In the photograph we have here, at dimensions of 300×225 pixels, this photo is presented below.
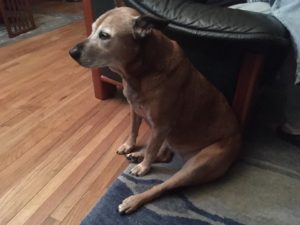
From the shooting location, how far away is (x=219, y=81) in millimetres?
1576

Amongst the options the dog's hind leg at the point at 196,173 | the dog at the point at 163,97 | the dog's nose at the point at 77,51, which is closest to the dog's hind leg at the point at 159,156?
the dog at the point at 163,97

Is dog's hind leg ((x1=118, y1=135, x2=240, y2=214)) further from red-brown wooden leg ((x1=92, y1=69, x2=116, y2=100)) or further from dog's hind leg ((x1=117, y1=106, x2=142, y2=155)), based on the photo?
red-brown wooden leg ((x1=92, y1=69, x2=116, y2=100))

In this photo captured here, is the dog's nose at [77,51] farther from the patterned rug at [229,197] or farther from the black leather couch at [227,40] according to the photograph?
the patterned rug at [229,197]

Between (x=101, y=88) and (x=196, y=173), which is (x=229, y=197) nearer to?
(x=196, y=173)

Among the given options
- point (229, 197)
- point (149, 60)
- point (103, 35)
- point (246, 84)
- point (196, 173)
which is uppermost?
point (103, 35)

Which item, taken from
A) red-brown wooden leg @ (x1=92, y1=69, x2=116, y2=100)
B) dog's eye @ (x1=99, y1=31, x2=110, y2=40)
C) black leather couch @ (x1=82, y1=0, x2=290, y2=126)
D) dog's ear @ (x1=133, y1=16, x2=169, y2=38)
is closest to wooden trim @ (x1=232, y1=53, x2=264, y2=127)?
black leather couch @ (x1=82, y1=0, x2=290, y2=126)

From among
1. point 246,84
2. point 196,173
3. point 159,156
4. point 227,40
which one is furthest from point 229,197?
point 227,40

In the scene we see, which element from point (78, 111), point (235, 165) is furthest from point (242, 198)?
point (78, 111)

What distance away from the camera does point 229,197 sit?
143 cm

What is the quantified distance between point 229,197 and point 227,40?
667 mm

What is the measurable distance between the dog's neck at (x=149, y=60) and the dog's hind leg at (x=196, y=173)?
380 mm

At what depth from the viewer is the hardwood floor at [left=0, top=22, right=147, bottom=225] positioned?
1.40 metres

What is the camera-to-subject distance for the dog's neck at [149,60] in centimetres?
124

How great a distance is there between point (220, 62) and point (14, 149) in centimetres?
111
